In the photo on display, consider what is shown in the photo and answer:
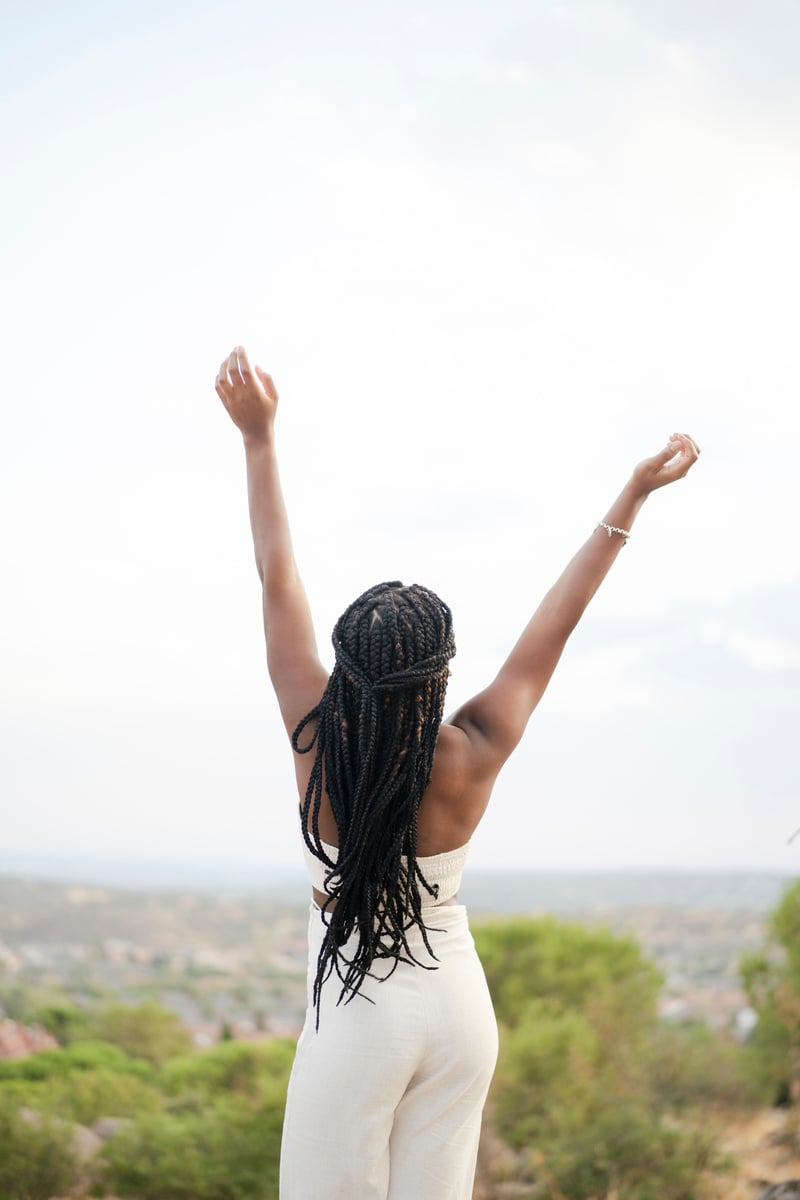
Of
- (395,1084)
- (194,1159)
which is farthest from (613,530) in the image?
(194,1159)

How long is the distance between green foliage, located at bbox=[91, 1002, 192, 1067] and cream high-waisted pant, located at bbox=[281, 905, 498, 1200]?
5848 millimetres

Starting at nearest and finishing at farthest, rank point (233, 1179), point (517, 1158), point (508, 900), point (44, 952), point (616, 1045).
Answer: point (233, 1179) < point (517, 1158) < point (616, 1045) < point (44, 952) < point (508, 900)

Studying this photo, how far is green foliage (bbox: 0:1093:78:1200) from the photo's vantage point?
16.7ft

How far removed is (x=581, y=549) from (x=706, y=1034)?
660 centimetres

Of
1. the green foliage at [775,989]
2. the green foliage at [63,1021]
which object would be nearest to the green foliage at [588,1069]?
the green foliage at [775,989]

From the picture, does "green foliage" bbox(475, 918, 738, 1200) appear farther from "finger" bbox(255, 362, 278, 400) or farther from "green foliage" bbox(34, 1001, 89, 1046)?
"finger" bbox(255, 362, 278, 400)

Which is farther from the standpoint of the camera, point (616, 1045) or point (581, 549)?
point (616, 1045)

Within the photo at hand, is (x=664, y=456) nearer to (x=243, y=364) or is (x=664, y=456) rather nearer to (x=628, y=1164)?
(x=243, y=364)

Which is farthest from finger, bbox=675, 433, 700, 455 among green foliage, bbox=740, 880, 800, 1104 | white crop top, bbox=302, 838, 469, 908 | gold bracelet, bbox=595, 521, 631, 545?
green foliage, bbox=740, 880, 800, 1104

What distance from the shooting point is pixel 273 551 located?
1.87 meters

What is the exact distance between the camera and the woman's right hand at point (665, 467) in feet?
6.51

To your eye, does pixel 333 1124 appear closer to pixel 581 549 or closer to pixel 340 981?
pixel 340 981

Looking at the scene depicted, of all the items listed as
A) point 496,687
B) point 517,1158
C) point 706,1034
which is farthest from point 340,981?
point 706,1034

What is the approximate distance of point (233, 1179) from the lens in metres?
5.36
